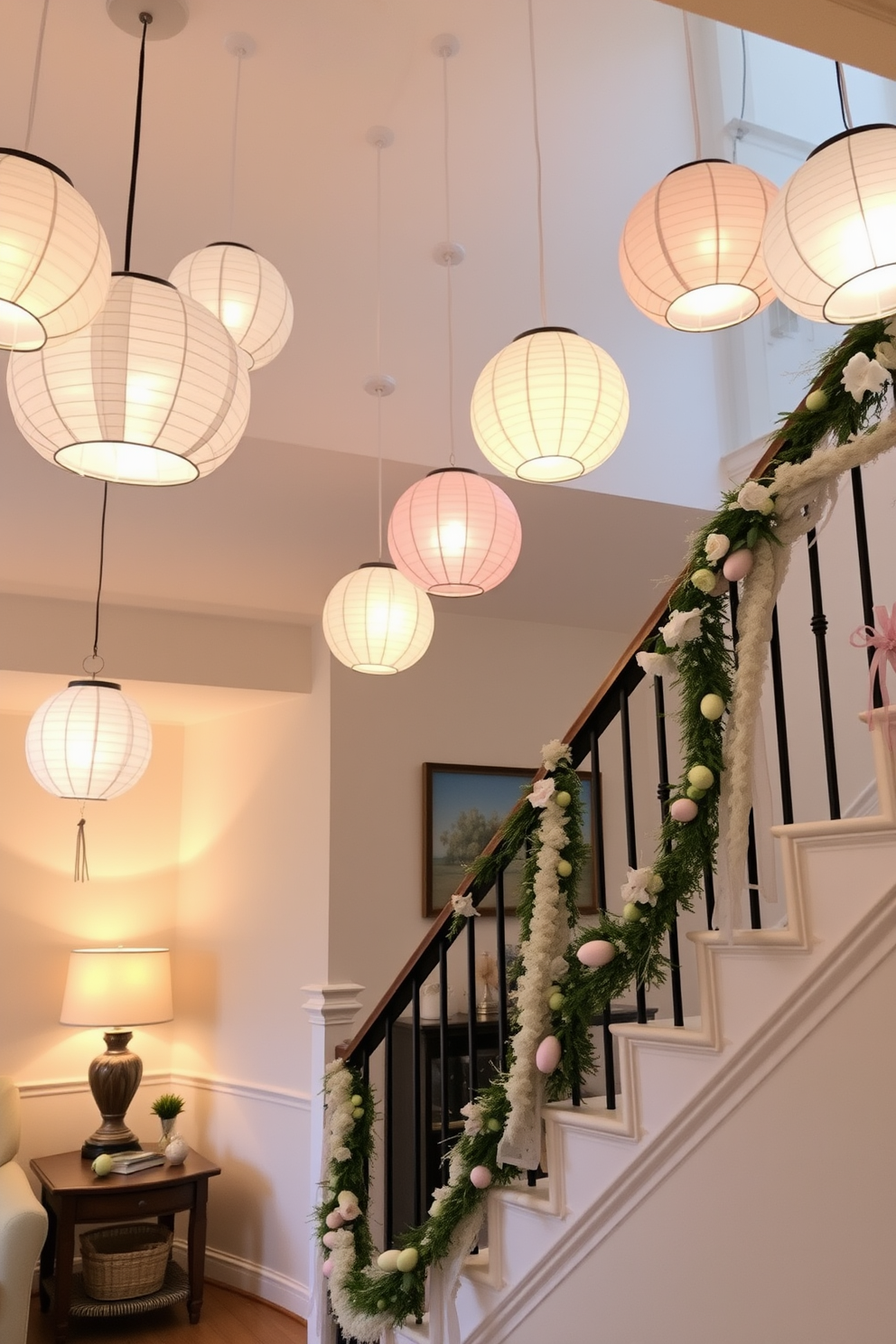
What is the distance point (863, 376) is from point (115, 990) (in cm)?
438

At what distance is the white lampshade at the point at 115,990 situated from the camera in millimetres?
5078

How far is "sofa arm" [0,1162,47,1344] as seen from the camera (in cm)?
383

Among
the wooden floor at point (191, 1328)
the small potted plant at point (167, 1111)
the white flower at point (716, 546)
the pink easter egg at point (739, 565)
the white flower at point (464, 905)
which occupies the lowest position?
the wooden floor at point (191, 1328)

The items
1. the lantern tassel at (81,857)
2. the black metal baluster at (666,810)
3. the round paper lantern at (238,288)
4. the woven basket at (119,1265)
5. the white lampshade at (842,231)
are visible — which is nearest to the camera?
the white lampshade at (842,231)

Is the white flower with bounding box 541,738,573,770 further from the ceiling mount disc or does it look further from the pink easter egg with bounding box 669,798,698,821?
the ceiling mount disc

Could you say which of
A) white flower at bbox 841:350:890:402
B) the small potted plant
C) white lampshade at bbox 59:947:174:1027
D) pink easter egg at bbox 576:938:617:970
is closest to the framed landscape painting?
white lampshade at bbox 59:947:174:1027

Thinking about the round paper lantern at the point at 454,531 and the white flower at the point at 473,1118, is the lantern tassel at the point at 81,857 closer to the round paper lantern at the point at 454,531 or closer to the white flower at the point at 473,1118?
the round paper lantern at the point at 454,531

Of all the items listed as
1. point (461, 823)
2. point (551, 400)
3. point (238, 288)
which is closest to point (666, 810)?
point (551, 400)

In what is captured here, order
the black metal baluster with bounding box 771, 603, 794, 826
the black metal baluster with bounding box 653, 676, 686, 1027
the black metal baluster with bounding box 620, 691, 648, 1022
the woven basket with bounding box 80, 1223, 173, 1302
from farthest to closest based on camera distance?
the woven basket with bounding box 80, 1223, 173, 1302, the black metal baluster with bounding box 620, 691, 648, 1022, the black metal baluster with bounding box 653, 676, 686, 1027, the black metal baluster with bounding box 771, 603, 794, 826

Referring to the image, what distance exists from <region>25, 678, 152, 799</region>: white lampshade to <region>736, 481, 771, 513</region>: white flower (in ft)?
7.98

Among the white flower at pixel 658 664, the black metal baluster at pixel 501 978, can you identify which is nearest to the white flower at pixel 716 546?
the white flower at pixel 658 664

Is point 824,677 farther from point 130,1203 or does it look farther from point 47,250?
point 130,1203

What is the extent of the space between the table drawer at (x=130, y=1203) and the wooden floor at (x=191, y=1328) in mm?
462

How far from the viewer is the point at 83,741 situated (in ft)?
12.4
